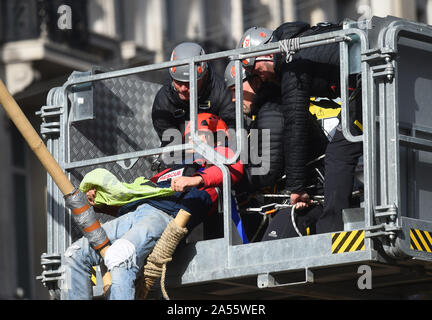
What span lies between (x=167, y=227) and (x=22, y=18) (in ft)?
39.2

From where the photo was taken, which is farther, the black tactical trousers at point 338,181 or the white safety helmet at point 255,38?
the white safety helmet at point 255,38

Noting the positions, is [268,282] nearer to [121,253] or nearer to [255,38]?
[121,253]

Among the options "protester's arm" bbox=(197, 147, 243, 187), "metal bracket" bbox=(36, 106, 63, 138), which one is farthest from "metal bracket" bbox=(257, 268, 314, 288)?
"metal bracket" bbox=(36, 106, 63, 138)

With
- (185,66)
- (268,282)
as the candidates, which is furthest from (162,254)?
(185,66)

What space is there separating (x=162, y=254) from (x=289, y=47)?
160cm

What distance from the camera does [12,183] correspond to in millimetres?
23531

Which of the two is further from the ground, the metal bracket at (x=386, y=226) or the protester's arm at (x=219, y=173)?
the protester's arm at (x=219, y=173)

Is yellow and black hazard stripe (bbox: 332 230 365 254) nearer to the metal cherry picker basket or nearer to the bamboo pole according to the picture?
the metal cherry picker basket

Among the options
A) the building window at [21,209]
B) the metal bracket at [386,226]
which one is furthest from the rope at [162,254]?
the building window at [21,209]

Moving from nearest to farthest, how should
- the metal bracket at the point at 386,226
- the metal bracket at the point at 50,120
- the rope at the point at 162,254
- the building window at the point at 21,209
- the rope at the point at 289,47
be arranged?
the metal bracket at the point at 386,226, the rope at the point at 289,47, the rope at the point at 162,254, the metal bracket at the point at 50,120, the building window at the point at 21,209

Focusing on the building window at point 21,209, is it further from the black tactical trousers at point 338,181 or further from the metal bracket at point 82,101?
the black tactical trousers at point 338,181

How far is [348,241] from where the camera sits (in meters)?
10.9

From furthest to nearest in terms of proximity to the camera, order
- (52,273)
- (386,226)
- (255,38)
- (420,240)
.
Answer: (255,38) → (52,273) → (420,240) → (386,226)

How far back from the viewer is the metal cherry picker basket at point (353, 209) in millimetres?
10805
